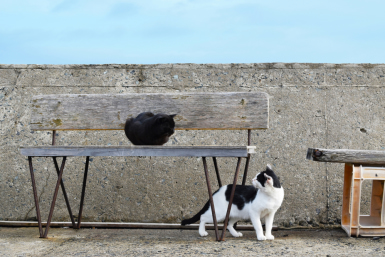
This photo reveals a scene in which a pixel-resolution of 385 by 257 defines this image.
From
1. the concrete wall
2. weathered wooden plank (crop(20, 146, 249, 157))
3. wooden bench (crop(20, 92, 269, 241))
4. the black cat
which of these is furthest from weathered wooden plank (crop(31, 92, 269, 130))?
weathered wooden plank (crop(20, 146, 249, 157))

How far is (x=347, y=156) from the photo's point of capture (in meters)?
2.63

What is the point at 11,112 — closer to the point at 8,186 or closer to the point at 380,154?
the point at 8,186

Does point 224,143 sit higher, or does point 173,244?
point 224,143

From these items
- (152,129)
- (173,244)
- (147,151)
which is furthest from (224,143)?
(173,244)

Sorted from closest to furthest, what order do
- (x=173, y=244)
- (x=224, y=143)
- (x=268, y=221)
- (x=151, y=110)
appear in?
1. (x=173, y=244)
2. (x=268, y=221)
3. (x=151, y=110)
4. (x=224, y=143)

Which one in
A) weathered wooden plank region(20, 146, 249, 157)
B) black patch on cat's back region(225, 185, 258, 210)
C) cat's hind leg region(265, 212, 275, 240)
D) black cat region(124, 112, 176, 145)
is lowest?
cat's hind leg region(265, 212, 275, 240)

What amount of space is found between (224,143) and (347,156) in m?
1.12

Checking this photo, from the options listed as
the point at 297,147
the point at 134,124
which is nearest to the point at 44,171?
the point at 134,124

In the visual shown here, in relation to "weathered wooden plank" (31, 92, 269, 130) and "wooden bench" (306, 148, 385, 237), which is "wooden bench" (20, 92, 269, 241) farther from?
"wooden bench" (306, 148, 385, 237)

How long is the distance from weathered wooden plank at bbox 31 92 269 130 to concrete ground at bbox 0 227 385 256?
84 cm

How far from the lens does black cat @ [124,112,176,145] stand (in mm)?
2695

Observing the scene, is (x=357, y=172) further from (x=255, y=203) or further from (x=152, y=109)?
(x=152, y=109)

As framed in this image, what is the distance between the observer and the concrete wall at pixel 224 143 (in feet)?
11.1

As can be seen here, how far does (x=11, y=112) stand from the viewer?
362cm
